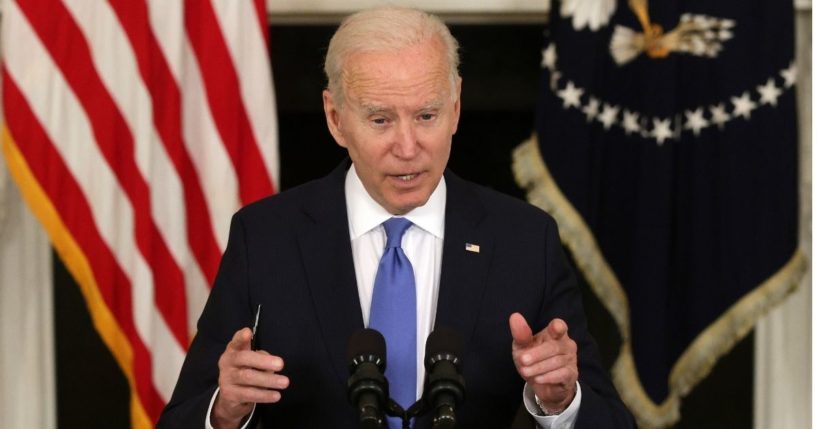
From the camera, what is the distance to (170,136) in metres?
3.77

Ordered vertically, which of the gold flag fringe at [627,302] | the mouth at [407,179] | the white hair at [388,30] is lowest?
the gold flag fringe at [627,302]

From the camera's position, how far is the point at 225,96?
3.78 m

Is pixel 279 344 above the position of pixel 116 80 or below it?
below

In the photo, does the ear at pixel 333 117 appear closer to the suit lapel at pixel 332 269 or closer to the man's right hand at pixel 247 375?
the suit lapel at pixel 332 269

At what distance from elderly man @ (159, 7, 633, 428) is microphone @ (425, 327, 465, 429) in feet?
1.17

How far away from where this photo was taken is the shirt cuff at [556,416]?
2.13m

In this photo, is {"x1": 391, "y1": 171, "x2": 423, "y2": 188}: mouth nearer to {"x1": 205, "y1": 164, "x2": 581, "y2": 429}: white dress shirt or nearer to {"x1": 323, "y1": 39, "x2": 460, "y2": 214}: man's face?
{"x1": 323, "y1": 39, "x2": 460, "y2": 214}: man's face

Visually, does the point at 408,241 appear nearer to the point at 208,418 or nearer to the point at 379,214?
the point at 379,214

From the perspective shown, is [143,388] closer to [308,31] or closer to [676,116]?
[308,31]

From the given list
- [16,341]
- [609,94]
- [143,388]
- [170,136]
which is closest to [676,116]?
[609,94]

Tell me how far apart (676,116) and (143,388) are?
1.84m

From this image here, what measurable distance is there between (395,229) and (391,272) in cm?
10

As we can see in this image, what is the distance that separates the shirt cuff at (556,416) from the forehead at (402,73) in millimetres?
571

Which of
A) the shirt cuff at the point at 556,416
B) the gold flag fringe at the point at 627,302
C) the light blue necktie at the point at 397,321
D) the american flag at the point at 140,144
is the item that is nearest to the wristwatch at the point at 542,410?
the shirt cuff at the point at 556,416
